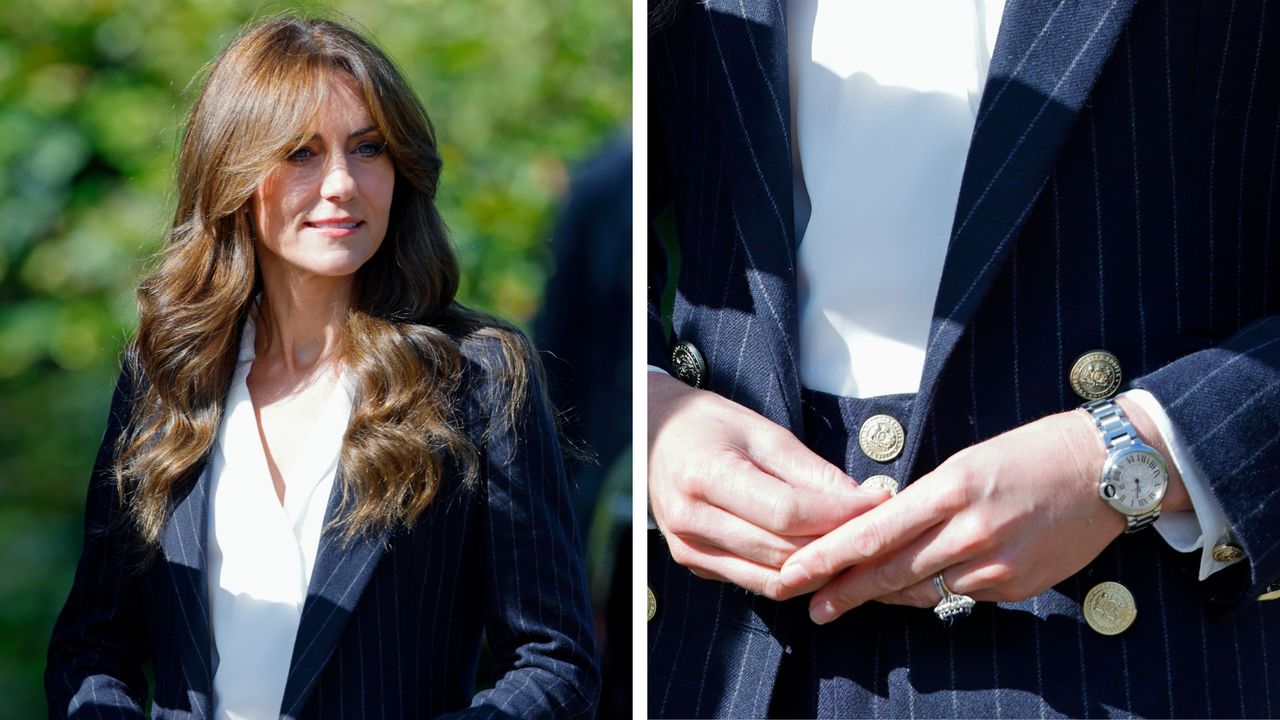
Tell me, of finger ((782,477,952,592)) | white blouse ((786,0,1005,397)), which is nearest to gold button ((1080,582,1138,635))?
finger ((782,477,952,592))

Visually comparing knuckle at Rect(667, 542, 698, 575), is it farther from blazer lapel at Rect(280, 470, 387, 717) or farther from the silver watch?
blazer lapel at Rect(280, 470, 387, 717)

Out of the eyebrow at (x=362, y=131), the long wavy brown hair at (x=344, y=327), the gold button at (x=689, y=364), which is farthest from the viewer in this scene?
the eyebrow at (x=362, y=131)

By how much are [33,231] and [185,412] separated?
1160 millimetres

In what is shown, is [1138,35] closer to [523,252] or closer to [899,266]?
[899,266]

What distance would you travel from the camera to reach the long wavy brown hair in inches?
99.3

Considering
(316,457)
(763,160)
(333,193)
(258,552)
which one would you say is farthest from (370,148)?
(763,160)

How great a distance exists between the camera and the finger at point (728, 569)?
1722 mm

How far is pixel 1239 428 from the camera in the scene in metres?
1.63

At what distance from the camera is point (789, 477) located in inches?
68.3

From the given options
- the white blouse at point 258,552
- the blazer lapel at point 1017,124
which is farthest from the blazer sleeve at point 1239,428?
the white blouse at point 258,552

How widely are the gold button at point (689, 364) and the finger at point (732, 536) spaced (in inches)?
9.2

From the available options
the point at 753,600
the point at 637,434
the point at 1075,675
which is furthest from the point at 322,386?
the point at 1075,675

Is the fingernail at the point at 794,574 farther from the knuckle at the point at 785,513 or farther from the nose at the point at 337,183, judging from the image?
the nose at the point at 337,183

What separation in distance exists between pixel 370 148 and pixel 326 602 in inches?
33.4
